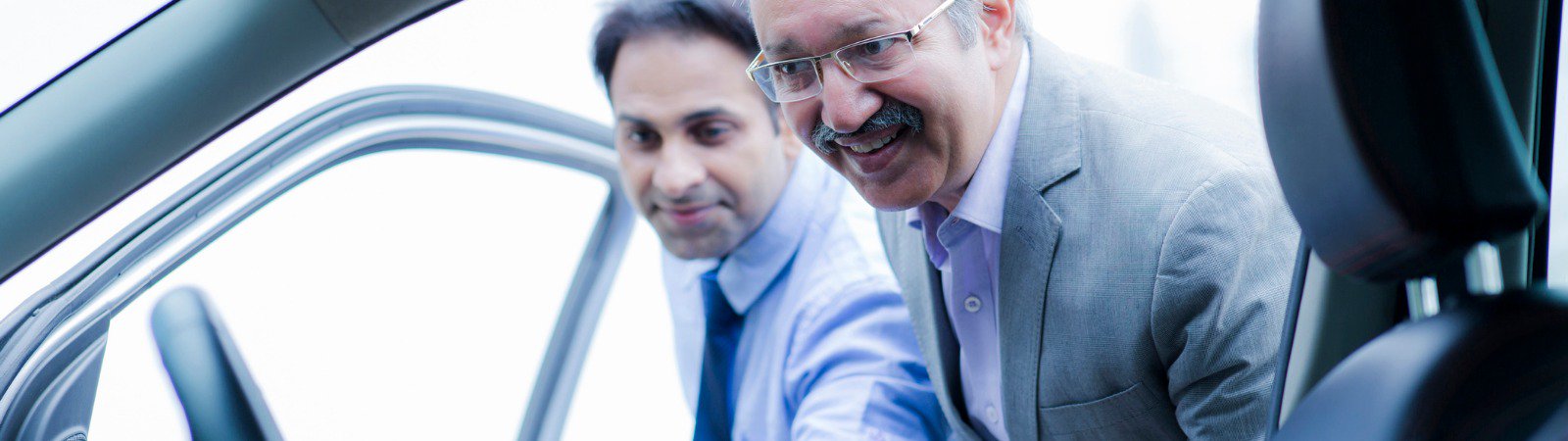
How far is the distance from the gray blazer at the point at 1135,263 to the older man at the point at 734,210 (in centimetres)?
49

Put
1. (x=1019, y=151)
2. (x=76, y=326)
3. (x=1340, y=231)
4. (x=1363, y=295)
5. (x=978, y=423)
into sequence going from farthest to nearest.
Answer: (x=978, y=423), (x=1019, y=151), (x=76, y=326), (x=1363, y=295), (x=1340, y=231)

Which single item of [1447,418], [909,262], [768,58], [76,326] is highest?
[76,326]

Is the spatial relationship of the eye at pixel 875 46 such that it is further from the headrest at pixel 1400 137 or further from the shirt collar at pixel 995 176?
the headrest at pixel 1400 137

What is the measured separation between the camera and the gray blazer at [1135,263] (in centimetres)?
116

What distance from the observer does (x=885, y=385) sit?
168cm

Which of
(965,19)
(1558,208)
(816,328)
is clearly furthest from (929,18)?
(816,328)

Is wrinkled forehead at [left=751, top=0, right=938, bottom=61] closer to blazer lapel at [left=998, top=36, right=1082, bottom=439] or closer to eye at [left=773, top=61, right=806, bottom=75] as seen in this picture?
eye at [left=773, top=61, right=806, bottom=75]

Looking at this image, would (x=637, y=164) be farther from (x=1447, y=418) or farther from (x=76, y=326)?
(x=1447, y=418)

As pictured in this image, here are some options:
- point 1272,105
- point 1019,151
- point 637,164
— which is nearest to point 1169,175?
point 1019,151

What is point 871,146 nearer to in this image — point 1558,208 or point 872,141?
point 872,141

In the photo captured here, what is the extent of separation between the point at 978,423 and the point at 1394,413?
93 cm

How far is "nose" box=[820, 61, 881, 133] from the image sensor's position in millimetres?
1229

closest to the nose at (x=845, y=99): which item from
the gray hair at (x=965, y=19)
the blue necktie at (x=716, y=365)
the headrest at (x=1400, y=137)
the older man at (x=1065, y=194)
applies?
the older man at (x=1065, y=194)

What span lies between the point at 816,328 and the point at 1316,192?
1195 mm
